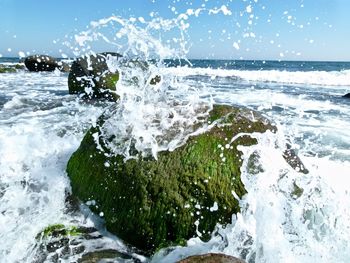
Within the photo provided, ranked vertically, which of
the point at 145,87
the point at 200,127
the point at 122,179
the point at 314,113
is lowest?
the point at 314,113

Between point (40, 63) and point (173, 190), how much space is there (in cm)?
2829

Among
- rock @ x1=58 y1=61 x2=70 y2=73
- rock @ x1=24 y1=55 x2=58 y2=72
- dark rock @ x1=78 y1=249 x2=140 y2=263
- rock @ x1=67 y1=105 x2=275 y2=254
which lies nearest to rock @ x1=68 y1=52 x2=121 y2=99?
rock @ x1=67 y1=105 x2=275 y2=254

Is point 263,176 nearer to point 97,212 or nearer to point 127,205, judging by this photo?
point 127,205

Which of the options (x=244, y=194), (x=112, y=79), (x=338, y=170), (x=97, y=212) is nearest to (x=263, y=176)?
(x=244, y=194)

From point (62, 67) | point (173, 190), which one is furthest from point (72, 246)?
point (62, 67)

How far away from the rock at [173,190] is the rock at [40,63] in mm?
27362

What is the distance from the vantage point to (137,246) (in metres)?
3.44

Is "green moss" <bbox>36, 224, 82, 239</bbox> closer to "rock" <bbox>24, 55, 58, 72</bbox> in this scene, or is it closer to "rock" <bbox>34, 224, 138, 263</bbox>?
"rock" <bbox>34, 224, 138, 263</bbox>

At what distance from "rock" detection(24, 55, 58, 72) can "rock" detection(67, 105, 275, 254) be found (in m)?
27.4

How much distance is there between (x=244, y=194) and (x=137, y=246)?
40.4 inches

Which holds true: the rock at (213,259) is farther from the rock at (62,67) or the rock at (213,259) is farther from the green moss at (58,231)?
the rock at (62,67)

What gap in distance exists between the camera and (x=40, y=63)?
96.4 feet

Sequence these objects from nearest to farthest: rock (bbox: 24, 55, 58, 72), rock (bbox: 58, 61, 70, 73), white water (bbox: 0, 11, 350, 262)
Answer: white water (bbox: 0, 11, 350, 262) < rock (bbox: 58, 61, 70, 73) < rock (bbox: 24, 55, 58, 72)

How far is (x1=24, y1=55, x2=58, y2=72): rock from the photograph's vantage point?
2894cm
